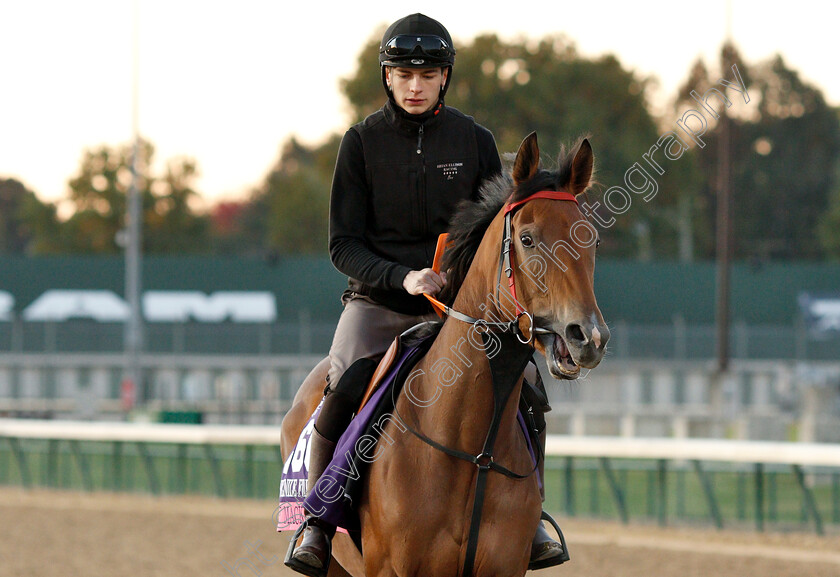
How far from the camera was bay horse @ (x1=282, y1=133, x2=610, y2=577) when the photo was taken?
4.03 metres

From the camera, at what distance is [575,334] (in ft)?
12.5

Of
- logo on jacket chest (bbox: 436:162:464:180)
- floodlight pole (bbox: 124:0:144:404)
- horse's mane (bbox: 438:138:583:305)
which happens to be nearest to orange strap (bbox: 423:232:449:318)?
horse's mane (bbox: 438:138:583:305)

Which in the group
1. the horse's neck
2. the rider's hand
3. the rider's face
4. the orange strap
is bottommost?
the horse's neck

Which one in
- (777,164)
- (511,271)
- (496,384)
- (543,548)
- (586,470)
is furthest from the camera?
(777,164)

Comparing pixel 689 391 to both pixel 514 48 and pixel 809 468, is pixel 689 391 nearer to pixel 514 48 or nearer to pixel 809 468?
pixel 809 468

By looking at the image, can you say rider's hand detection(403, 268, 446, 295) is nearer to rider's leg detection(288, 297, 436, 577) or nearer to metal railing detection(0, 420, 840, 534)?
rider's leg detection(288, 297, 436, 577)

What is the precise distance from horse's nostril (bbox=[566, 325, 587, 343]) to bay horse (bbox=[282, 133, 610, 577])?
0.11 meters

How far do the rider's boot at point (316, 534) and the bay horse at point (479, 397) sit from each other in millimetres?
220

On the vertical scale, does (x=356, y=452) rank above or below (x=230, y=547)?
above

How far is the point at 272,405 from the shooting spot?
20609 millimetres

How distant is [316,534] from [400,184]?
4.63 feet

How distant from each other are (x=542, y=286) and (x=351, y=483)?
118cm

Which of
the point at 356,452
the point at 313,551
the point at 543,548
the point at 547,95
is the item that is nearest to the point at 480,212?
the point at 356,452

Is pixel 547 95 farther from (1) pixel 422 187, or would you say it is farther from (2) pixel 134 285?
(1) pixel 422 187
